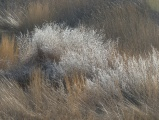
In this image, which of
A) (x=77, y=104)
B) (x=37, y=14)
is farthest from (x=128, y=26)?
(x=77, y=104)

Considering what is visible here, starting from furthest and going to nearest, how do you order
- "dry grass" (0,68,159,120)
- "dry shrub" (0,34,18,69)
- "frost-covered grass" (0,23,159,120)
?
"dry shrub" (0,34,18,69) < "frost-covered grass" (0,23,159,120) < "dry grass" (0,68,159,120)

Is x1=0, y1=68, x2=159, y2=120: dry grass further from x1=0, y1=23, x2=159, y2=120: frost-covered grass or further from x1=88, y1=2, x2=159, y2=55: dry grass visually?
x1=88, y1=2, x2=159, y2=55: dry grass

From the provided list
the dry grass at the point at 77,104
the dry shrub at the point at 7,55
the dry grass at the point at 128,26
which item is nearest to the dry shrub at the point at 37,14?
the dry grass at the point at 128,26

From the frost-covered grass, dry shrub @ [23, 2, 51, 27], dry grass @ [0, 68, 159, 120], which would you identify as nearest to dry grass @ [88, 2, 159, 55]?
the frost-covered grass

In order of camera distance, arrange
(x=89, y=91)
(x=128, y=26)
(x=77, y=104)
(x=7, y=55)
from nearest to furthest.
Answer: (x=77, y=104) → (x=89, y=91) → (x=7, y=55) → (x=128, y=26)

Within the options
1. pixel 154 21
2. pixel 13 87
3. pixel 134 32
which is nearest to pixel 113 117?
pixel 13 87

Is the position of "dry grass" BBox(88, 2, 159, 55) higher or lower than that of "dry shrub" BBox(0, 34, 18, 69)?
higher

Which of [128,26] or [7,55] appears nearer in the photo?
[7,55]

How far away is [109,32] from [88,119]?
4.09 meters

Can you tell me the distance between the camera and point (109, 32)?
8094mm

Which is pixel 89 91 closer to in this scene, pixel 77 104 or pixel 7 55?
pixel 77 104

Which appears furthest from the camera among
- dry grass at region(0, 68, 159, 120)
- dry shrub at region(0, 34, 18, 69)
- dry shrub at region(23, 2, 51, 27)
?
dry shrub at region(23, 2, 51, 27)

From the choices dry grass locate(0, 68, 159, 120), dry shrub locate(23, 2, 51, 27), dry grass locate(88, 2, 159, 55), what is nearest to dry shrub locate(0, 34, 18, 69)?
dry grass locate(88, 2, 159, 55)

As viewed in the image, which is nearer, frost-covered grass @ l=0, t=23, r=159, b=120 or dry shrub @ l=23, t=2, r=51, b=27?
frost-covered grass @ l=0, t=23, r=159, b=120
